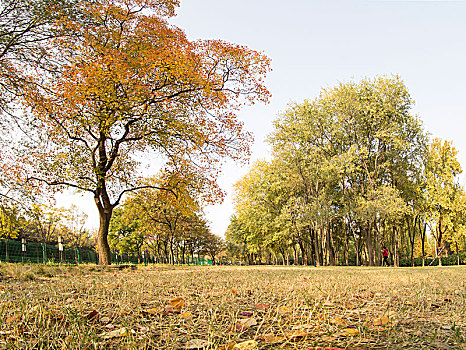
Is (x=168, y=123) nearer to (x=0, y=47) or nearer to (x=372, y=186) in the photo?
(x=0, y=47)

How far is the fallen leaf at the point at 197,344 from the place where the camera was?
2000 millimetres

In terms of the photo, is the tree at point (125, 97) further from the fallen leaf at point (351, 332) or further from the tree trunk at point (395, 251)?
the tree trunk at point (395, 251)

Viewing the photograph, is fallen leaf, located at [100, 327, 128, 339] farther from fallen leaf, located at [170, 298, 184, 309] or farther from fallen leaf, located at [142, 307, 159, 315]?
fallen leaf, located at [170, 298, 184, 309]

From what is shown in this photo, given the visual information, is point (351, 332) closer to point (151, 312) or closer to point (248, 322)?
point (248, 322)

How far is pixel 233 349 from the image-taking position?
6.46ft

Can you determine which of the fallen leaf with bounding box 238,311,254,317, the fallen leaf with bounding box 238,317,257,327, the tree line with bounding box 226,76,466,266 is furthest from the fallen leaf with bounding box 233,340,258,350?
the tree line with bounding box 226,76,466,266

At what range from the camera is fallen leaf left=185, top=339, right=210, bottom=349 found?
200 centimetres

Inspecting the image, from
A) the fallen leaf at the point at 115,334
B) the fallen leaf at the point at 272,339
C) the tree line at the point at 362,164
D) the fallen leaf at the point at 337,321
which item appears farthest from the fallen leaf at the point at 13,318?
the tree line at the point at 362,164

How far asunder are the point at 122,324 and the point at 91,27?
1428 centimetres

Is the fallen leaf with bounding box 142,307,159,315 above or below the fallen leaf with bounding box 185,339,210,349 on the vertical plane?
below

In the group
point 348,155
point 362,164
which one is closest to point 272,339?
point 348,155

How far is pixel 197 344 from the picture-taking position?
203 cm

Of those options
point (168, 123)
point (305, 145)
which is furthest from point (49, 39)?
point (305, 145)

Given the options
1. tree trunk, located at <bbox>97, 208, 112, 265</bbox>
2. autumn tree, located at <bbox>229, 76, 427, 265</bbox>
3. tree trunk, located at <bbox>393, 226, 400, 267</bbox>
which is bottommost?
tree trunk, located at <bbox>393, 226, 400, 267</bbox>
